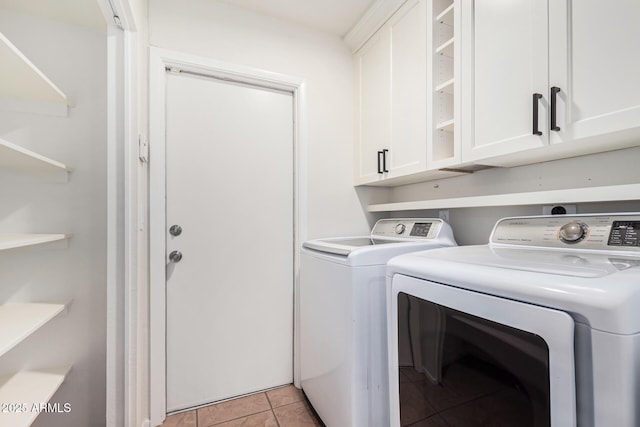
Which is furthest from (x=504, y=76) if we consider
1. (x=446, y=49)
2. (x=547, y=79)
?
(x=446, y=49)

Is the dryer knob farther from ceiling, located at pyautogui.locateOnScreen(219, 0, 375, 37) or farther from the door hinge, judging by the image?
the door hinge

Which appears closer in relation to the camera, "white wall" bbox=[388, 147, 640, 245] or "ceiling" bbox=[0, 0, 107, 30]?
"white wall" bbox=[388, 147, 640, 245]

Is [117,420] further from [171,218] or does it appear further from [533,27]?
[533,27]

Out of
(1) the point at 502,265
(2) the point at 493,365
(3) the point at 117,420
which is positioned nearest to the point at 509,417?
(2) the point at 493,365

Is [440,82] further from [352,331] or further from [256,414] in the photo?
[256,414]

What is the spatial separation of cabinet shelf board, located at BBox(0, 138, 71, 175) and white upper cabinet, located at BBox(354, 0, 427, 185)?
1637 mm

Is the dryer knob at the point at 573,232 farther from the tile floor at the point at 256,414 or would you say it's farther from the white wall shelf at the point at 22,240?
the white wall shelf at the point at 22,240

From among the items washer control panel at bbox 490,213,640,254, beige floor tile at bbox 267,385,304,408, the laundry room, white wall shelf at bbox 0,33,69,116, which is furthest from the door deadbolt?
washer control panel at bbox 490,213,640,254

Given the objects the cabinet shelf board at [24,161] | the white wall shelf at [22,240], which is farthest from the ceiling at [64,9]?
the white wall shelf at [22,240]

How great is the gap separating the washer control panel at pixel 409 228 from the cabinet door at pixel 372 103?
0.33m

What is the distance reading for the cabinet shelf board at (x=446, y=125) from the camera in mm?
1376

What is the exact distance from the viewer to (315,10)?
5.85 ft

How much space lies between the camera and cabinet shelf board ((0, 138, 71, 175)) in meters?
0.98

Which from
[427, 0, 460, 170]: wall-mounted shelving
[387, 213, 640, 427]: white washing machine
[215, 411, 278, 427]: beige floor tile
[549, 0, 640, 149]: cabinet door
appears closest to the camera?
[387, 213, 640, 427]: white washing machine
